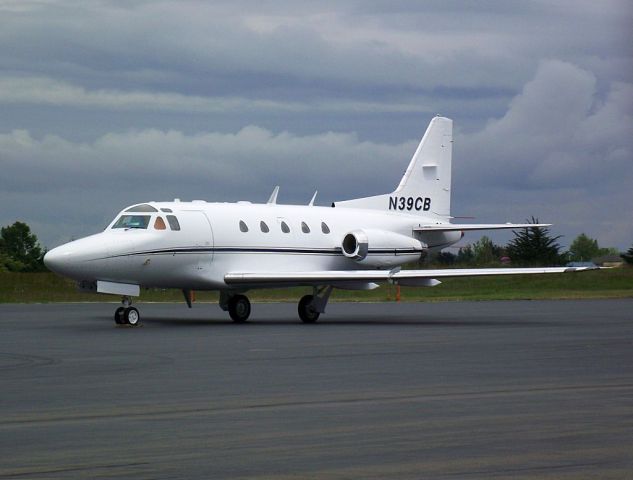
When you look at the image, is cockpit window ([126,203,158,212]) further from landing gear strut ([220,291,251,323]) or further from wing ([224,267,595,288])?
landing gear strut ([220,291,251,323])

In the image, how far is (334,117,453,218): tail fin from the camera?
37.6 m

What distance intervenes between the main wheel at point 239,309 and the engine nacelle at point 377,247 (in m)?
4.09

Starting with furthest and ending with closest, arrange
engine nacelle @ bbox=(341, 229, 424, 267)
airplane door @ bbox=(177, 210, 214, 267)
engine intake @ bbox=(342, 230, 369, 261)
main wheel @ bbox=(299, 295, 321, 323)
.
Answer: engine nacelle @ bbox=(341, 229, 424, 267)
engine intake @ bbox=(342, 230, 369, 261)
main wheel @ bbox=(299, 295, 321, 323)
airplane door @ bbox=(177, 210, 214, 267)

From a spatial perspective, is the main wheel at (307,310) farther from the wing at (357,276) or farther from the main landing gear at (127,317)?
the main landing gear at (127,317)

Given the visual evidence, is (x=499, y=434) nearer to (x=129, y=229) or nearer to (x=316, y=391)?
(x=316, y=391)

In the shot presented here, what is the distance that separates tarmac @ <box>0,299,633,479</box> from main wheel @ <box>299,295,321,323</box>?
4944 mm

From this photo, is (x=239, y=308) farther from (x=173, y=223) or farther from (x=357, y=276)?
(x=357, y=276)

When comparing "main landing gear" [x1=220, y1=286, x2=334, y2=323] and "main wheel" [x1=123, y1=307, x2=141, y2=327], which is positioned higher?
"main landing gear" [x1=220, y1=286, x2=334, y2=323]

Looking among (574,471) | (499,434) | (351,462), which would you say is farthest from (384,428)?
(574,471)

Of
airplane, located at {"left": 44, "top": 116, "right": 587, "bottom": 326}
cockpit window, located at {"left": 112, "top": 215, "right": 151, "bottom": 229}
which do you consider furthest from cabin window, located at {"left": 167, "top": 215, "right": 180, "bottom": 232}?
cockpit window, located at {"left": 112, "top": 215, "right": 151, "bottom": 229}

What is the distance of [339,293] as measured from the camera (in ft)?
169

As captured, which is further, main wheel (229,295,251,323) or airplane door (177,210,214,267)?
main wheel (229,295,251,323)

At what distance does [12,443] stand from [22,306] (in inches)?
1274

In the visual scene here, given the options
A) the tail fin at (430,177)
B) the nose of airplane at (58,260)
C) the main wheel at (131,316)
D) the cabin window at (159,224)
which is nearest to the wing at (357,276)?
the cabin window at (159,224)
